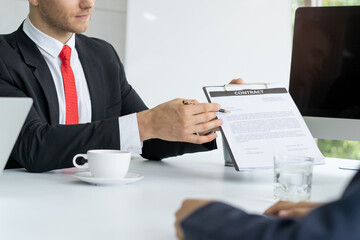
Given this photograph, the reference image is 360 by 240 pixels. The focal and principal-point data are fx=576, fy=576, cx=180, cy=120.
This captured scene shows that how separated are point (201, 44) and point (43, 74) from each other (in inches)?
80.3

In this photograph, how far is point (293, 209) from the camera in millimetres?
915

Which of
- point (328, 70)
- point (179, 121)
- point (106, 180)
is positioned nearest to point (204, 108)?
point (179, 121)

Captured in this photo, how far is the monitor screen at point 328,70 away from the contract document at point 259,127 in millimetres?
220

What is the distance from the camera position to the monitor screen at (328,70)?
1.77m

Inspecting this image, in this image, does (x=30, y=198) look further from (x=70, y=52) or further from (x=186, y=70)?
(x=186, y=70)

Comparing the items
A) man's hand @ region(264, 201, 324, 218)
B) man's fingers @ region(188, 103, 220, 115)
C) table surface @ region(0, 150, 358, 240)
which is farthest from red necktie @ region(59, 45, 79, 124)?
man's hand @ region(264, 201, 324, 218)

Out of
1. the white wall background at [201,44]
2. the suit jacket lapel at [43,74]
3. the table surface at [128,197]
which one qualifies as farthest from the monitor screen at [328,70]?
the white wall background at [201,44]

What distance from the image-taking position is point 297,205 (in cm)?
95

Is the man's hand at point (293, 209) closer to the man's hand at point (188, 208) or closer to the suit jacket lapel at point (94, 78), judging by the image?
the man's hand at point (188, 208)

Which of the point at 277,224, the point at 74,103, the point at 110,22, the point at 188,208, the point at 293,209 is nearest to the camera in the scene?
the point at 277,224

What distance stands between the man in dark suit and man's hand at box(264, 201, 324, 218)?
21.2 inches

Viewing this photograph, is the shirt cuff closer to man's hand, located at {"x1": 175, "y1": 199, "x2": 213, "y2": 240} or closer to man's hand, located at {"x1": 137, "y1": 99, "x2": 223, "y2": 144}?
man's hand, located at {"x1": 137, "y1": 99, "x2": 223, "y2": 144}

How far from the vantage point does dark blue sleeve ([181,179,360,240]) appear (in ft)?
1.84

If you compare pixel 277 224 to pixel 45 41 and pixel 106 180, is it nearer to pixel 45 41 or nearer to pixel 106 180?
pixel 106 180
